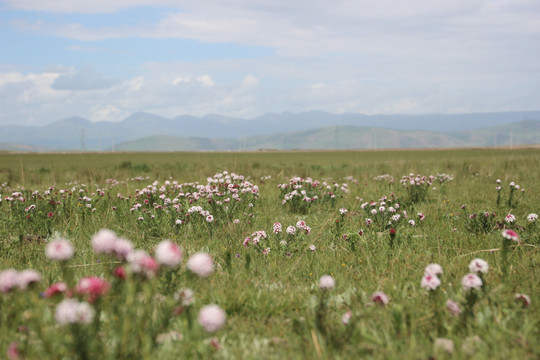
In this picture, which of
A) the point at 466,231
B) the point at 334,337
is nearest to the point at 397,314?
the point at 334,337

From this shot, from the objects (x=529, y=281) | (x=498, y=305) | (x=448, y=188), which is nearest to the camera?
(x=498, y=305)

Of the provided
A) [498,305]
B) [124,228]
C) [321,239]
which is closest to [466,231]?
[321,239]

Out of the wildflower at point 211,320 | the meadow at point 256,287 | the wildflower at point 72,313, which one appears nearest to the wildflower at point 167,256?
the meadow at point 256,287

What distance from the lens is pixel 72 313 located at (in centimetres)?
191

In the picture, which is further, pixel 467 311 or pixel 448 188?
pixel 448 188

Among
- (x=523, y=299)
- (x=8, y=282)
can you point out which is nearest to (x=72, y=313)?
(x=8, y=282)

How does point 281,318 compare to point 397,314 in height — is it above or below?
below

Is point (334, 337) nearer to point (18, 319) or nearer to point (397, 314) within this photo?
point (397, 314)

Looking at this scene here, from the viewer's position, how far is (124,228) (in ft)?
20.2

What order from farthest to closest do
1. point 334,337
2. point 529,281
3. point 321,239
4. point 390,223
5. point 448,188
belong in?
1. point 448,188
2. point 390,223
3. point 321,239
4. point 529,281
5. point 334,337

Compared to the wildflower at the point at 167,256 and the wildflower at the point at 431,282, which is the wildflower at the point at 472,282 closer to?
the wildflower at the point at 431,282

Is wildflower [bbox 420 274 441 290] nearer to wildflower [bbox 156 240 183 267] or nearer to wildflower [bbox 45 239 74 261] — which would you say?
wildflower [bbox 156 240 183 267]

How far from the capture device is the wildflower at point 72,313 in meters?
1.89

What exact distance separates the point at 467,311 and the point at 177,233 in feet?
13.4
